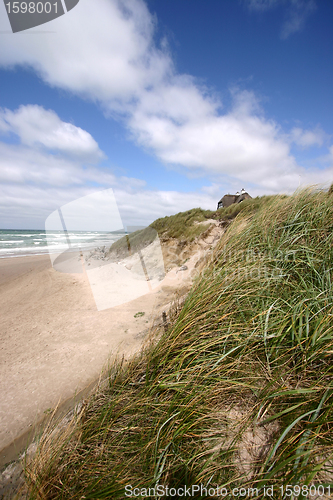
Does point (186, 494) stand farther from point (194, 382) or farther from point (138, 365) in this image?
point (138, 365)

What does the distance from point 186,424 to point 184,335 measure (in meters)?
0.80

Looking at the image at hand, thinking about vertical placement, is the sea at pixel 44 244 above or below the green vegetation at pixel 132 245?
above

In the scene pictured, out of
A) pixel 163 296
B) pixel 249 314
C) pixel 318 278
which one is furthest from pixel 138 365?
pixel 163 296

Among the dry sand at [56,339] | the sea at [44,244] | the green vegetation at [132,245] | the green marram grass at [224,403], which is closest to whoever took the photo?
the green marram grass at [224,403]

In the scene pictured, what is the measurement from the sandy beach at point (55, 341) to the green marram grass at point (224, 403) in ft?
3.33

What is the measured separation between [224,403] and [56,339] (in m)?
4.86

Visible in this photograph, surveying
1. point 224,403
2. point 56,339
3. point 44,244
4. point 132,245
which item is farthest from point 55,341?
point 44,244

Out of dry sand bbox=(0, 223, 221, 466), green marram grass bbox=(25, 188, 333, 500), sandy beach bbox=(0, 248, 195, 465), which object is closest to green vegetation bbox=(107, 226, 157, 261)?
dry sand bbox=(0, 223, 221, 466)

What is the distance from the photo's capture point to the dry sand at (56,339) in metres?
3.45

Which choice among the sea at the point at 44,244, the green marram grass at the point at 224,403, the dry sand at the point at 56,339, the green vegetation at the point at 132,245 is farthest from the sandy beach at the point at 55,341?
the green vegetation at the point at 132,245

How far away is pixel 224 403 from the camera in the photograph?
1796mm

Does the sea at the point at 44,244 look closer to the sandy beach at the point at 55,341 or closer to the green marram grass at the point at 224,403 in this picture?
the sandy beach at the point at 55,341

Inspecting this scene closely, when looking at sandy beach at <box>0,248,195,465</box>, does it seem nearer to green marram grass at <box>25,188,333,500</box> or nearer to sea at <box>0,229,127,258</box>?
green marram grass at <box>25,188,333,500</box>

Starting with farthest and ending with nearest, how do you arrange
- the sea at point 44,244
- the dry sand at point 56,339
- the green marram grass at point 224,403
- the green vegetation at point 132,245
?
the sea at point 44,244
the green vegetation at point 132,245
the dry sand at point 56,339
the green marram grass at point 224,403
